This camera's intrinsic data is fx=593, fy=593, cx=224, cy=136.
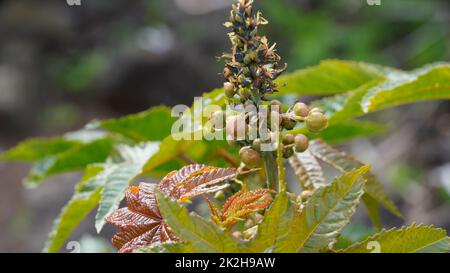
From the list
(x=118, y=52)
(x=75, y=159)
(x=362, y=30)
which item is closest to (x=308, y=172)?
(x=75, y=159)

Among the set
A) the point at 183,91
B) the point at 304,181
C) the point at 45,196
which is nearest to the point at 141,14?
the point at 183,91

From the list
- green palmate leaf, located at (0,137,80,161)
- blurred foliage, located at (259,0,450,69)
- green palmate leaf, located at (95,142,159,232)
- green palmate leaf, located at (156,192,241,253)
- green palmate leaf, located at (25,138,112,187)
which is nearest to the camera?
green palmate leaf, located at (156,192,241,253)

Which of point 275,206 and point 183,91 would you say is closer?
point 275,206

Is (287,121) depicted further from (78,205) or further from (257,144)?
(78,205)

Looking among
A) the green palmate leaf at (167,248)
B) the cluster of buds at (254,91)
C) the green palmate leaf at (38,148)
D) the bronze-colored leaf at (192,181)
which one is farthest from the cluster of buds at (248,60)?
the green palmate leaf at (38,148)

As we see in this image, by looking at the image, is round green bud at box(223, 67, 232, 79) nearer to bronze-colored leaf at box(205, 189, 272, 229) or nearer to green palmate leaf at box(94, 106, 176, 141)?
bronze-colored leaf at box(205, 189, 272, 229)

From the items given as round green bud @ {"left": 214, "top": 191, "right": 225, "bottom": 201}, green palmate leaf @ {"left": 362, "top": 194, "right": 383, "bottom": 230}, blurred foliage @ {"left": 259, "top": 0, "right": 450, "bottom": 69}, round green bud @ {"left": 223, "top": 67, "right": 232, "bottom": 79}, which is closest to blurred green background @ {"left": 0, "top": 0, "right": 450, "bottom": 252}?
blurred foliage @ {"left": 259, "top": 0, "right": 450, "bottom": 69}

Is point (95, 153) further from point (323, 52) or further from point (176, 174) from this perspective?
point (323, 52)
